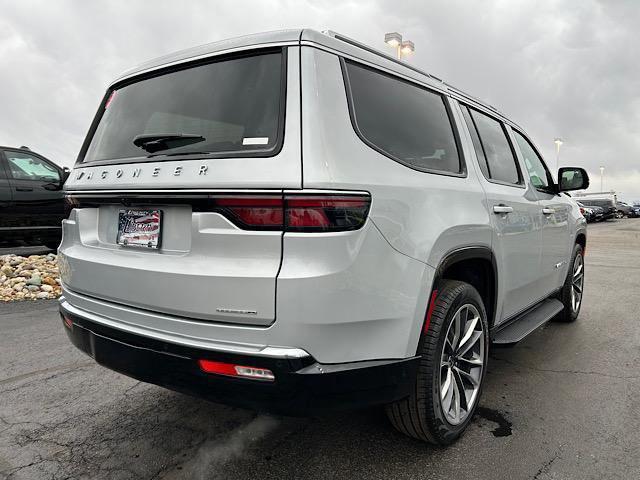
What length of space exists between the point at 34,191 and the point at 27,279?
7.47ft

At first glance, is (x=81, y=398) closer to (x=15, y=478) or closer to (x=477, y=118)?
(x=15, y=478)

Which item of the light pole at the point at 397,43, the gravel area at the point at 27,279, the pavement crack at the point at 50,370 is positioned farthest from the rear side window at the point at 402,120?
the light pole at the point at 397,43

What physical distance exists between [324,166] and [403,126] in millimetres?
718

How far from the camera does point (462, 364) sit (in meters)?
2.63

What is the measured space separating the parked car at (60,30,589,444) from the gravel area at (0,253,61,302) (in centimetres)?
416

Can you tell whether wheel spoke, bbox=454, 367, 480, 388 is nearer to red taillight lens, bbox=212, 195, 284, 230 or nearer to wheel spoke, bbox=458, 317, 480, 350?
wheel spoke, bbox=458, 317, 480, 350

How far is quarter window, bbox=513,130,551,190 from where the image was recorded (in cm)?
383

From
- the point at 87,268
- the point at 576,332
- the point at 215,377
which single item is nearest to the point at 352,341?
the point at 215,377

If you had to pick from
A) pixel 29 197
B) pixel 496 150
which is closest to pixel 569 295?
pixel 496 150

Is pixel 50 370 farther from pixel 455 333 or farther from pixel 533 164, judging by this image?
pixel 533 164

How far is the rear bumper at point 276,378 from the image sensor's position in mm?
1797

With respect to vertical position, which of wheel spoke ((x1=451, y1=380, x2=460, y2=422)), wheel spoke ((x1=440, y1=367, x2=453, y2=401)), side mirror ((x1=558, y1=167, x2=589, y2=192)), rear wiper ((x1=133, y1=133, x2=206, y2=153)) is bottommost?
wheel spoke ((x1=451, y1=380, x2=460, y2=422))

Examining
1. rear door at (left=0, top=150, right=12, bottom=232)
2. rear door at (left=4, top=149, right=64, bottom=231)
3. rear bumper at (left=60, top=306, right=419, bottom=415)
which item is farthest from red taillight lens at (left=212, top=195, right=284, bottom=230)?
rear door at (left=0, top=150, right=12, bottom=232)

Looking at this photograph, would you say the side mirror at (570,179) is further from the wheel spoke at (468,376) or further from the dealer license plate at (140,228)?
the dealer license plate at (140,228)
